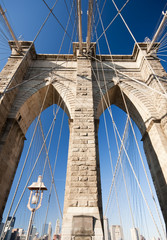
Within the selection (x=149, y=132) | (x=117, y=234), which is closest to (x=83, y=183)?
(x=149, y=132)

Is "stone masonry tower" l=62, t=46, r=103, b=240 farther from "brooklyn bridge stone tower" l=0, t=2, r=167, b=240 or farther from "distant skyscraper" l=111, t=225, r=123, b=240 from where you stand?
"distant skyscraper" l=111, t=225, r=123, b=240

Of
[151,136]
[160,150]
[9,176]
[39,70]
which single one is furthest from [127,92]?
[9,176]

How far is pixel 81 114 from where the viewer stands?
5.05 meters

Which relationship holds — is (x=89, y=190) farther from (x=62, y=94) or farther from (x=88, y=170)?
(x=62, y=94)

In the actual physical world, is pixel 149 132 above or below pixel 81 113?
above

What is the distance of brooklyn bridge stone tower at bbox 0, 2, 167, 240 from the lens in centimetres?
339

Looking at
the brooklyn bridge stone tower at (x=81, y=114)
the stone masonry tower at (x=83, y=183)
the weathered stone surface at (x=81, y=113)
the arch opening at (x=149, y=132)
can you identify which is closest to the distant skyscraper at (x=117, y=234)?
the arch opening at (x=149, y=132)

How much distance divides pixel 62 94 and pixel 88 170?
191 inches

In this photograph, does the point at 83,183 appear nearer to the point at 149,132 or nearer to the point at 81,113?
the point at 81,113

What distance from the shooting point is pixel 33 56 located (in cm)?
952

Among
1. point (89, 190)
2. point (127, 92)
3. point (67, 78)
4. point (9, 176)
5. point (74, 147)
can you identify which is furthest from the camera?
point (67, 78)

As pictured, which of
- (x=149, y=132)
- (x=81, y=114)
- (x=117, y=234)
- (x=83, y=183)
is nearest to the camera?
(x=83, y=183)

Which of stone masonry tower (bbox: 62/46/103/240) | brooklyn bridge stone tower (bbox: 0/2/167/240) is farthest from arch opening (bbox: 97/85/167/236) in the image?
stone masonry tower (bbox: 62/46/103/240)

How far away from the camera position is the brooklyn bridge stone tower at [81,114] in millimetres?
3387
